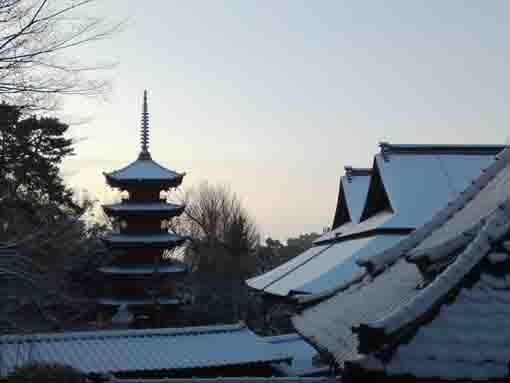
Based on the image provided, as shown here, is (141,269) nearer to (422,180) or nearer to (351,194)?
(351,194)

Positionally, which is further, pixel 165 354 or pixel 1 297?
pixel 165 354

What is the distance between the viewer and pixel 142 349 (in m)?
15.0

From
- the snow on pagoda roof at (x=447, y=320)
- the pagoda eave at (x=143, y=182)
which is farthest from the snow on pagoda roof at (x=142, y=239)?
the snow on pagoda roof at (x=447, y=320)

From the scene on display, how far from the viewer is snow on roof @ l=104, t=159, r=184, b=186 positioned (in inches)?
1077

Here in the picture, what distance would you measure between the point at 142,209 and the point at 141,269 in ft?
8.88

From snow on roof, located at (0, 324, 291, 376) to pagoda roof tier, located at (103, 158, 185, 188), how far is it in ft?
39.5

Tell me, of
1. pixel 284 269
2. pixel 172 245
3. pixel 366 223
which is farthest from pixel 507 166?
pixel 172 245

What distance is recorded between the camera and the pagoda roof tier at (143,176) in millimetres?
27375

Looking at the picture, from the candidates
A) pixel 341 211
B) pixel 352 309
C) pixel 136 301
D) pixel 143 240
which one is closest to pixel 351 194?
pixel 341 211

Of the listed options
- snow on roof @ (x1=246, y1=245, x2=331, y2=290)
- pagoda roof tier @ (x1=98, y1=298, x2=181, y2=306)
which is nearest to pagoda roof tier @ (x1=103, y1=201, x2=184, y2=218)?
pagoda roof tier @ (x1=98, y1=298, x2=181, y2=306)

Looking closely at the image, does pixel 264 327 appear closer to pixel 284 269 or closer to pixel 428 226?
pixel 284 269

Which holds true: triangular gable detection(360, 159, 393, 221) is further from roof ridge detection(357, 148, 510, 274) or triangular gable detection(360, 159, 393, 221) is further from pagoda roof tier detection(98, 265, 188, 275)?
roof ridge detection(357, 148, 510, 274)

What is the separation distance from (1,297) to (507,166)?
819 centimetres

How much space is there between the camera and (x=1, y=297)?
9609 millimetres
